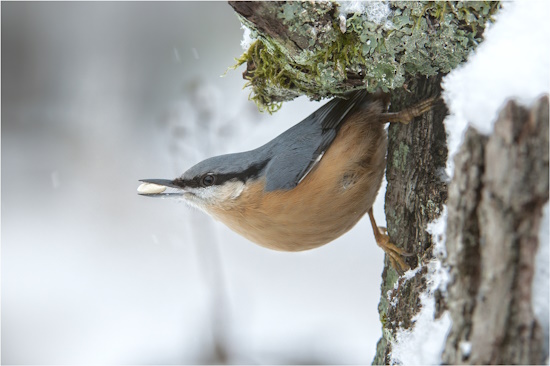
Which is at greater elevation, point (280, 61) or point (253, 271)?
point (280, 61)

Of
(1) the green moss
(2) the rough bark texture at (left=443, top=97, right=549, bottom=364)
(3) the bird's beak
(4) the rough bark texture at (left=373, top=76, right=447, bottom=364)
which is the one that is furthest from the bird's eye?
(2) the rough bark texture at (left=443, top=97, right=549, bottom=364)

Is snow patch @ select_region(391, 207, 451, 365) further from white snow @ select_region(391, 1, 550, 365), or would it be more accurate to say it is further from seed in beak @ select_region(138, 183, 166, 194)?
seed in beak @ select_region(138, 183, 166, 194)

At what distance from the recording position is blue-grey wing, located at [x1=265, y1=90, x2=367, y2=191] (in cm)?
257

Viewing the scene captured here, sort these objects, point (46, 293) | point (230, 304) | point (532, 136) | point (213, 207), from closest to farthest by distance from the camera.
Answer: point (532, 136) < point (213, 207) < point (230, 304) < point (46, 293)

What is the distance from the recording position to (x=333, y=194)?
2504mm

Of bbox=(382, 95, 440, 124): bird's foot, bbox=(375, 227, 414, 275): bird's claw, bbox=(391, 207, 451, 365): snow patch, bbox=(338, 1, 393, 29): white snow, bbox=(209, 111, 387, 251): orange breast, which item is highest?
bbox=(338, 1, 393, 29): white snow

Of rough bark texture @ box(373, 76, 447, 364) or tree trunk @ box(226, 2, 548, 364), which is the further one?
rough bark texture @ box(373, 76, 447, 364)

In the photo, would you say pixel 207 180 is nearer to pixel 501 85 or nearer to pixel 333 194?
pixel 333 194

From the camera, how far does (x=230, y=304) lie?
15.4ft

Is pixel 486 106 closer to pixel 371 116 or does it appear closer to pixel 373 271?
pixel 371 116

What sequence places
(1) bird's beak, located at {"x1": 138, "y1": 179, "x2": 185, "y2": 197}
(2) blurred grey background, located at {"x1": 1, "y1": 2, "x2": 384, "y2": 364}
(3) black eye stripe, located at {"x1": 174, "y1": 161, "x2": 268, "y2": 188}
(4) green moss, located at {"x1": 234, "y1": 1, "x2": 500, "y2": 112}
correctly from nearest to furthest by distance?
(4) green moss, located at {"x1": 234, "y1": 1, "x2": 500, "y2": 112} < (3) black eye stripe, located at {"x1": 174, "y1": 161, "x2": 268, "y2": 188} < (1) bird's beak, located at {"x1": 138, "y1": 179, "x2": 185, "y2": 197} < (2) blurred grey background, located at {"x1": 1, "y1": 2, "x2": 384, "y2": 364}

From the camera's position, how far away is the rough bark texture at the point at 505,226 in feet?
3.39

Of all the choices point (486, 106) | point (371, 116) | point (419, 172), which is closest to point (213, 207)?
point (371, 116)

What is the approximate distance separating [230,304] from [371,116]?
267 cm
